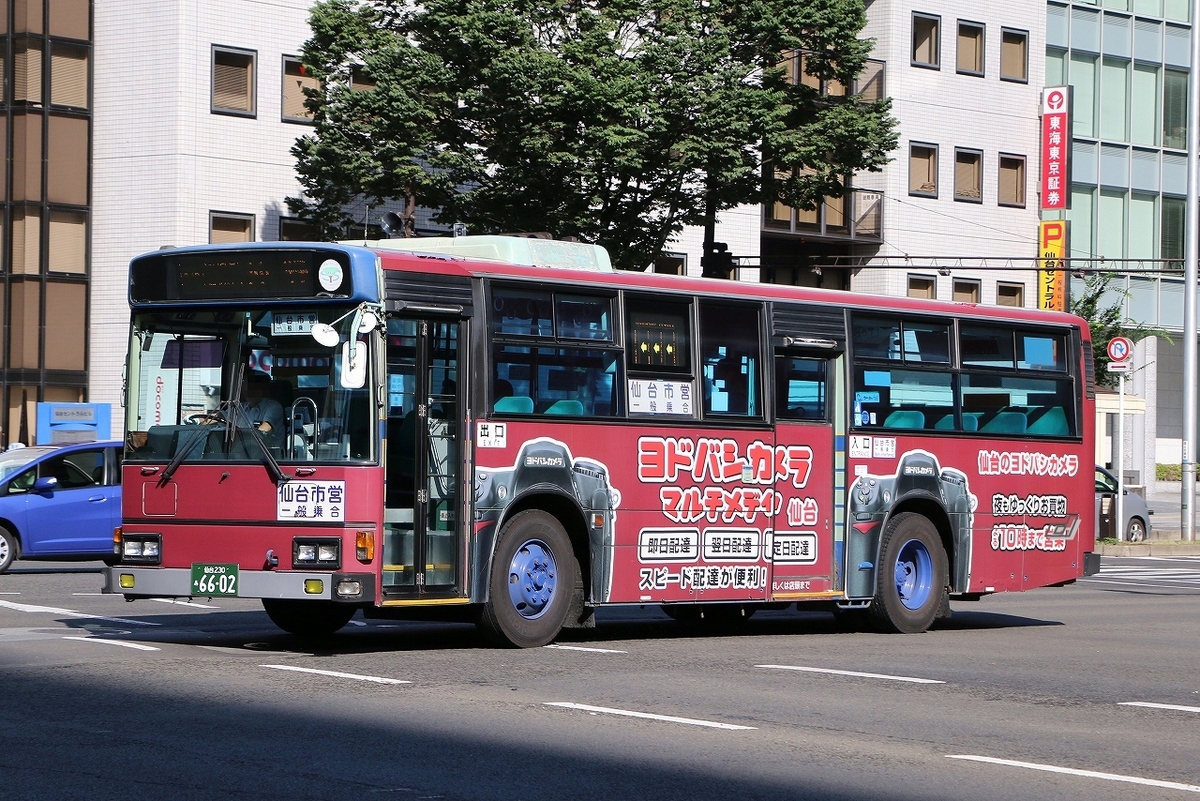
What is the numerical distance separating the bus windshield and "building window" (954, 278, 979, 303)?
4332 centimetres

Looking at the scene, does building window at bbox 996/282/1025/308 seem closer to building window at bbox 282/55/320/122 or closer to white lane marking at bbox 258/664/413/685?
building window at bbox 282/55/320/122

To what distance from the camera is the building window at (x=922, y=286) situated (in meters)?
54.1

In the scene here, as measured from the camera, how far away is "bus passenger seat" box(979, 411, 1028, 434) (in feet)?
59.8

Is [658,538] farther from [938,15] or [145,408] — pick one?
[938,15]

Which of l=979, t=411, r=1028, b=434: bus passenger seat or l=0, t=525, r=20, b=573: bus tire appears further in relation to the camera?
l=0, t=525, r=20, b=573: bus tire

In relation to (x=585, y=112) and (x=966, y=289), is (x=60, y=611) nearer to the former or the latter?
(x=585, y=112)

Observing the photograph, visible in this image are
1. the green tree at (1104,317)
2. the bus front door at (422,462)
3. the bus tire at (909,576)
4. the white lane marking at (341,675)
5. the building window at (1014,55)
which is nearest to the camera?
the white lane marking at (341,675)

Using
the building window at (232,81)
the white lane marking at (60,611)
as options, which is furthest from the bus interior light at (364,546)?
the building window at (232,81)

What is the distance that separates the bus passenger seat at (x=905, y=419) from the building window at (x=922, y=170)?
36.4m

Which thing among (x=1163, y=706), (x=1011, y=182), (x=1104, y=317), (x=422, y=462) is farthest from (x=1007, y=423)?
(x=1011, y=182)

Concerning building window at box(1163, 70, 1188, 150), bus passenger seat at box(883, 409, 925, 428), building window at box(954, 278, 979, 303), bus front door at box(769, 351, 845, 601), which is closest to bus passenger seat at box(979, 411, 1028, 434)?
bus passenger seat at box(883, 409, 925, 428)

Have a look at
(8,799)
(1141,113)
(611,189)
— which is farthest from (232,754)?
(1141,113)

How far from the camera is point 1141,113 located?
5972 centimetres

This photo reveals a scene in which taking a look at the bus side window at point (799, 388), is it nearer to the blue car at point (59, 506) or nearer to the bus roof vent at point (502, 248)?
the bus roof vent at point (502, 248)
